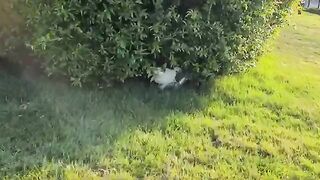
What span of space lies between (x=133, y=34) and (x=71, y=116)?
81cm

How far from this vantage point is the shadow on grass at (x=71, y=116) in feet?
11.3

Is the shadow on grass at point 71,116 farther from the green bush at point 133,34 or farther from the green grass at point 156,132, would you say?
the green bush at point 133,34

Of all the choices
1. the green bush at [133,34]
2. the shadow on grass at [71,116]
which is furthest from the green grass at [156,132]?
the green bush at [133,34]

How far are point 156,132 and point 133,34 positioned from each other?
2.67 feet

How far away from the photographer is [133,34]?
4.12m

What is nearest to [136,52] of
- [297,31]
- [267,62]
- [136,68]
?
[136,68]

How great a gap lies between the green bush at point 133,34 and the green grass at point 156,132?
26 centimetres

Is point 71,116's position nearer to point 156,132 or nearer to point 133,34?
point 156,132

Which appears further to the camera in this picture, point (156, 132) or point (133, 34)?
point (133, 34)

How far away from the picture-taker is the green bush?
3.99m

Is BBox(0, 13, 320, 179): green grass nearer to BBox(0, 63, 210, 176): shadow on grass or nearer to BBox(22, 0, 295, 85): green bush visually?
BBox(0, 63, 210, 176): shadow on grass

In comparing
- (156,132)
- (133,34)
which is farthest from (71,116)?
(133,34)

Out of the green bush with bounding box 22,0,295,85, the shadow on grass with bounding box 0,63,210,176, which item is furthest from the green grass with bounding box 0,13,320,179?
the green bush with bounding box 22,0,295,85

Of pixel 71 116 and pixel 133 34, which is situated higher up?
pixel 133 34
